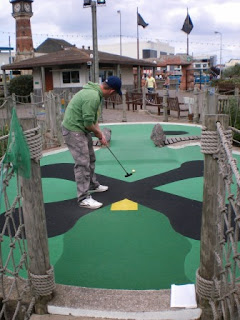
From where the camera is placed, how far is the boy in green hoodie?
3947 mm

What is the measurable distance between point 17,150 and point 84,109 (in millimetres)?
1874

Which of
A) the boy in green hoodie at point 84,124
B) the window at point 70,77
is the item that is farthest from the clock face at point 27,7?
the boy in green hoodie at point 84,124

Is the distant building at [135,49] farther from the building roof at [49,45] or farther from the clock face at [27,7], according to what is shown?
the clock face at [27,7]

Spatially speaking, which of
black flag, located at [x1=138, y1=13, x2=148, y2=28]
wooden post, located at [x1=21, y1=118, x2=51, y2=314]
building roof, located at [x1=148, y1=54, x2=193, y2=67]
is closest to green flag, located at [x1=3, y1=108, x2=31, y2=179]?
wooden post, located at [x1=21, y1=118, x2=51, y2=314]

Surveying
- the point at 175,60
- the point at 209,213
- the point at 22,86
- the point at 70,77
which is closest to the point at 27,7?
the point at 22,86

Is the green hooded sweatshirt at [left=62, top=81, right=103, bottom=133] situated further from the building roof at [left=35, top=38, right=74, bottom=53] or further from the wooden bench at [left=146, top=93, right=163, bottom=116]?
the building roof at [left=35, top=38, right=74, bottom=53]

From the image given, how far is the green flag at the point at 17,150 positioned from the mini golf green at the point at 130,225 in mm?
1142

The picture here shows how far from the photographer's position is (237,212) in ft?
5.74

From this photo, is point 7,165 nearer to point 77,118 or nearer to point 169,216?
point 77,118

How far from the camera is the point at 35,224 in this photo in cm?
240

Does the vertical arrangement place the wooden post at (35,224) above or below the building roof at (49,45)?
below

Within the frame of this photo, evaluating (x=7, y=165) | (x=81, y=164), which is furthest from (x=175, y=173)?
(x=7, y=165)

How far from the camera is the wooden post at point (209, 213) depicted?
2299mm

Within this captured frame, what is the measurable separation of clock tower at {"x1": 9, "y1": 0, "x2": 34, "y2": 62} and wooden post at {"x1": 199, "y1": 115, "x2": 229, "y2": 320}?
39.8 m
